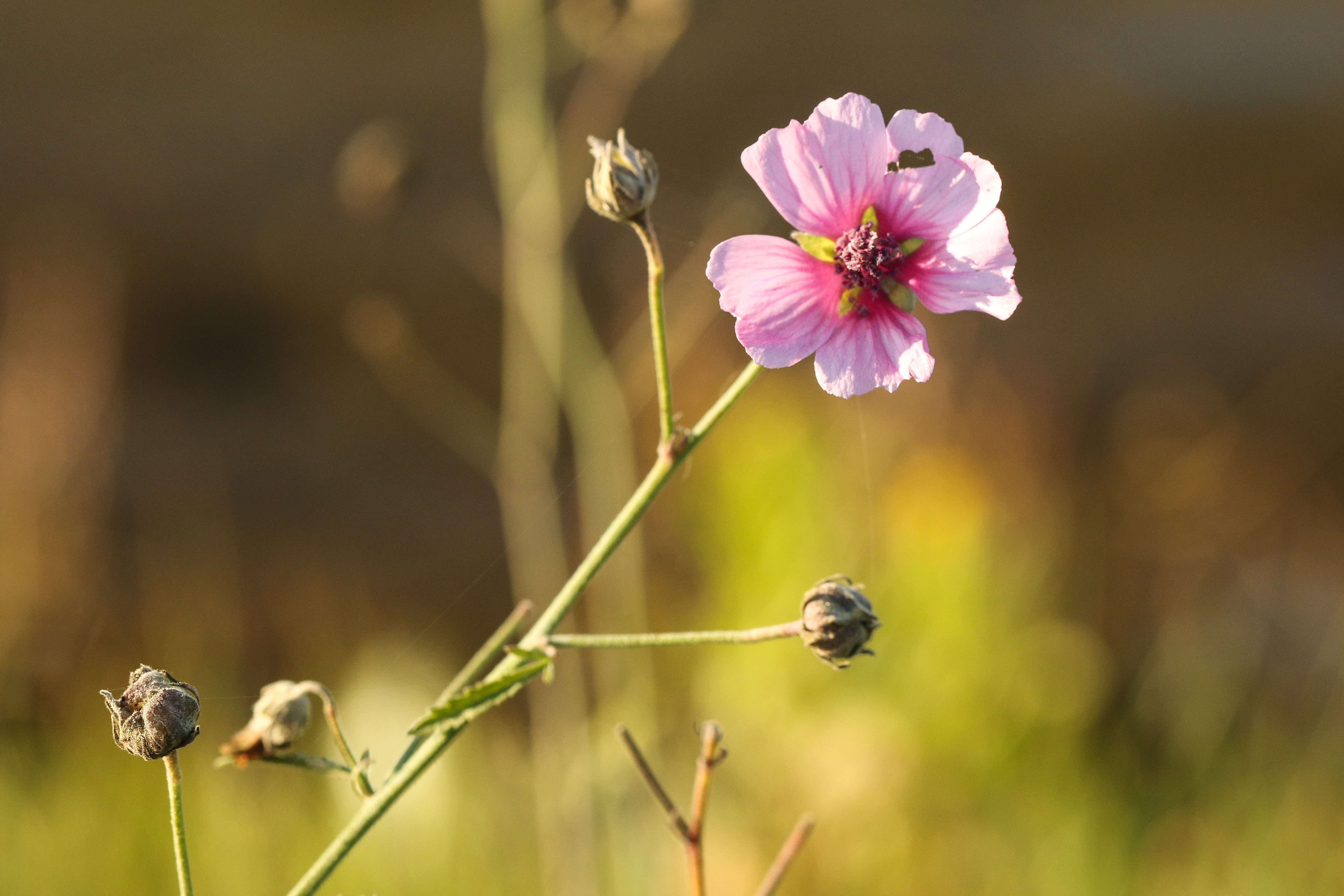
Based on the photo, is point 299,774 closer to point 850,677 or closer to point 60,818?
point 60,818

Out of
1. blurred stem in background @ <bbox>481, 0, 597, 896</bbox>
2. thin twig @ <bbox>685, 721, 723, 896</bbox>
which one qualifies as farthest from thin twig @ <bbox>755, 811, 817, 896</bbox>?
blurred stem in background @ <bbox>481, 0, 597, 896</bbox>

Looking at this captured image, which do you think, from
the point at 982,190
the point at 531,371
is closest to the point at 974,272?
the point at 982,190

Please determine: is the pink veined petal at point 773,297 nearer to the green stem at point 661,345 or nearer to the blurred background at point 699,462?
the green stem at point 661,345

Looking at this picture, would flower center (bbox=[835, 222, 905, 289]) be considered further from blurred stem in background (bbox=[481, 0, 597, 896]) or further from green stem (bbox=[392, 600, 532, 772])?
blurred stem in background (bbox=[481, 0, 597, 896])

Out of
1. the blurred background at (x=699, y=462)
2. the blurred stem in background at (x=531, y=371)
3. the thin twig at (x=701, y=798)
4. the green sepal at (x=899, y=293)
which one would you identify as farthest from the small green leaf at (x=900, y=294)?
the blurred background at (x=699, y=462)

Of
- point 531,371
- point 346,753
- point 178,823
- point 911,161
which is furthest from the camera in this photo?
point 531,371

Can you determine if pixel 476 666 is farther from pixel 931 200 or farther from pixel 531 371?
pixel 531 371
